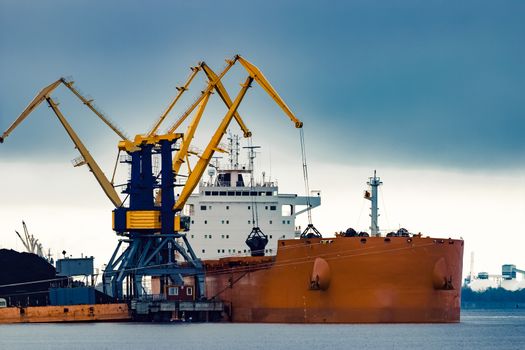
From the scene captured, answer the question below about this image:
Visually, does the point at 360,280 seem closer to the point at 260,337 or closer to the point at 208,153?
the point at 260,337

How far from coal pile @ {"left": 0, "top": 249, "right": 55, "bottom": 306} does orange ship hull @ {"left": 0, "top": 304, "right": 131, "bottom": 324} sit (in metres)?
6.04

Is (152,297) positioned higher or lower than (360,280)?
lower

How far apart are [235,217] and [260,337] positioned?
19.7 metres

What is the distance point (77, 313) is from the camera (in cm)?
7156

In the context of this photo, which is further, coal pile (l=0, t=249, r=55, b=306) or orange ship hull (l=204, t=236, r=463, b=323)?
coal pile (l=0, t=249, r=55, b=306)

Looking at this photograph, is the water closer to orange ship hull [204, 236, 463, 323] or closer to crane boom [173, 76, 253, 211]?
orange ship hull [204, 236, 463, 323]

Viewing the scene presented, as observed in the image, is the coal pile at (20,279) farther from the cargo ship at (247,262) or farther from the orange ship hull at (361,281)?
the orange ship hull at (361,281)

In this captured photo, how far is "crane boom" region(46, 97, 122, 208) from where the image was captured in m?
77.9

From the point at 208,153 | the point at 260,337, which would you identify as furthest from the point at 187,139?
the point at 260,337

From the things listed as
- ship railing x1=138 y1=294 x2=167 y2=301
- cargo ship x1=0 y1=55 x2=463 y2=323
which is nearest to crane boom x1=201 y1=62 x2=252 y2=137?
cargo ship x1=0 y1=55 x2=463 y2=323

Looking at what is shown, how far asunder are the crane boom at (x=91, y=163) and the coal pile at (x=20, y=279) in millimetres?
5722

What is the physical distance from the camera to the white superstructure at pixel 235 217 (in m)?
79.3


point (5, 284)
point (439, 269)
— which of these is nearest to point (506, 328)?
point (439, 269)

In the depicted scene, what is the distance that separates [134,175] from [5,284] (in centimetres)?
1032
